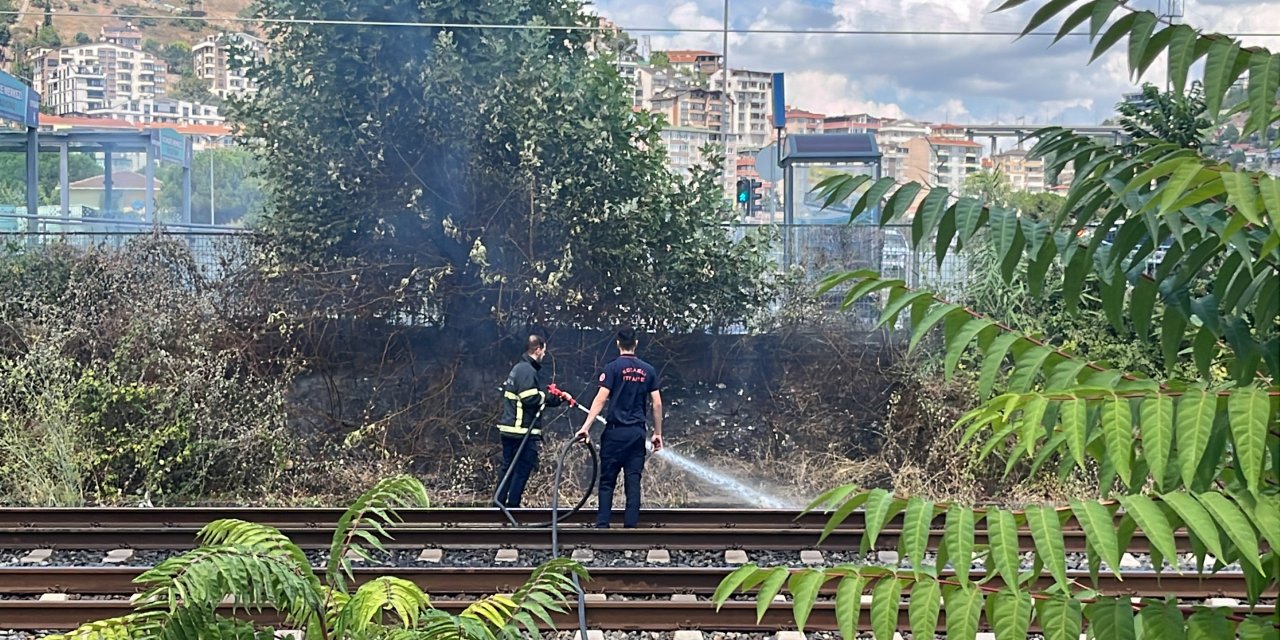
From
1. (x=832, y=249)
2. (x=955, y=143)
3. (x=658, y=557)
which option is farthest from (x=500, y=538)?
(x=955, y=143)

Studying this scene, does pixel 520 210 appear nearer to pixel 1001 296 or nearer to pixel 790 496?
pixel 790 496

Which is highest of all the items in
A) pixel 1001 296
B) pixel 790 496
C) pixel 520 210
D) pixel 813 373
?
pixel 520 210

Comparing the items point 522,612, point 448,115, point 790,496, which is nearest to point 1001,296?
point 790,496

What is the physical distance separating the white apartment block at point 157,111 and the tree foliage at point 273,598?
160 ft

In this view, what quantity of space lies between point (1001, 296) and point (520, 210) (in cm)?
666

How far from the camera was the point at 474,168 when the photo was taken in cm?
1533

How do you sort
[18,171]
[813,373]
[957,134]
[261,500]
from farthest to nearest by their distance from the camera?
1. [18,171]
2. [957,134]
3. [813,373]
4. [261,500]

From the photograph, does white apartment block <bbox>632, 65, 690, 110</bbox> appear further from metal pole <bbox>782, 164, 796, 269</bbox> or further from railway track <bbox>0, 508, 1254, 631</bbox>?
railway track <bbox>0, 508, 1254, 631</bbox>

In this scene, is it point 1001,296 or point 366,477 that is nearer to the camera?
point 366,477

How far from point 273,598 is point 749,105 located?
101 feet

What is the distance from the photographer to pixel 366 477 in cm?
1442

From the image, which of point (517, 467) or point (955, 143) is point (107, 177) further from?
point (955, 143)

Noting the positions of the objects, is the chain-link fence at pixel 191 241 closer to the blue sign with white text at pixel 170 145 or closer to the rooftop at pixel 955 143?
the blue sign with white text at pixel 170 145

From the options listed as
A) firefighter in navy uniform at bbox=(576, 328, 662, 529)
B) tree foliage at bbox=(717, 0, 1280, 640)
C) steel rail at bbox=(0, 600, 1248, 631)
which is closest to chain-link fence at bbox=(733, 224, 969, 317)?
firefighter in navy uniform at bbox=(576, 328, 662, 529)
